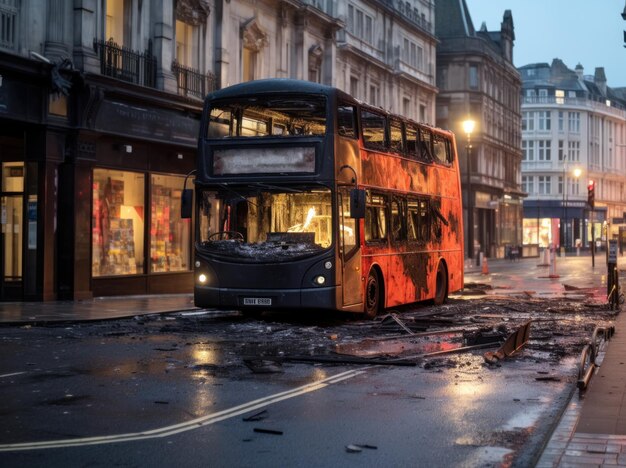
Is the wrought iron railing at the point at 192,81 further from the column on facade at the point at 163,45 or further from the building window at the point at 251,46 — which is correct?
the building window at the point at 251,46

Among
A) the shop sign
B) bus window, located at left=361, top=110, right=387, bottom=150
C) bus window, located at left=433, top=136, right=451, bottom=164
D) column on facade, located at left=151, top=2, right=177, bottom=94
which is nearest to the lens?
bus window, located at left=361, top=110, right=387, bottom=150

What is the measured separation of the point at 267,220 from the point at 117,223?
9559 millimetres

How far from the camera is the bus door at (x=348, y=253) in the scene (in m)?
17.9

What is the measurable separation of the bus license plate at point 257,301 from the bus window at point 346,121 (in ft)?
10.6

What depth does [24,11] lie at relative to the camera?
23016 mm

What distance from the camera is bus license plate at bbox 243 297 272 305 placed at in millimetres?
17734

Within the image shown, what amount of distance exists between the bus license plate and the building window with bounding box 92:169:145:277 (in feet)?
28.1

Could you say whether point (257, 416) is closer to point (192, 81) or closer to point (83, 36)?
point (83, 36)

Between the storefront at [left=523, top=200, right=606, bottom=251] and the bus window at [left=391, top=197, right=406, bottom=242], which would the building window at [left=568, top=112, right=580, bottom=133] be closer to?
the storefront at [left=523, top=200, right=606, bottom=251]

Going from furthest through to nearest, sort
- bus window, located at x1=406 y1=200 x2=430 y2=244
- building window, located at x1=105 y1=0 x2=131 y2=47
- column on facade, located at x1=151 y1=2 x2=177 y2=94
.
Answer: column on facade, located at x1=151 y1=2 x2=177 y2=94 < building window, located at x1=105 y1=0 x2=131 y2=47 < bus window, located at x1=406 y1=200 x2=430 y2=244

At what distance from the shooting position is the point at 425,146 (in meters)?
22.8

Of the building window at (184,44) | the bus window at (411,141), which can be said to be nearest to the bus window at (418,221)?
the bus window at (411,141)

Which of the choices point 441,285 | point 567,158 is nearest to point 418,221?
point 441,285

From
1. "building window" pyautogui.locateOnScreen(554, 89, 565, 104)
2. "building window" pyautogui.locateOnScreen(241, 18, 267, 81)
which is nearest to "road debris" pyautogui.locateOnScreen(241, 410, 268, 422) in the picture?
"building window" pyautogui.locateOnScreen(241, 18, 267, 81)
